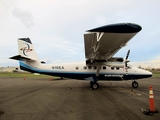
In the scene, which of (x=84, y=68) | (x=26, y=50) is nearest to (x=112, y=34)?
(x=84, y=68)

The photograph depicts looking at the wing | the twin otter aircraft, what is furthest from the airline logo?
the wing

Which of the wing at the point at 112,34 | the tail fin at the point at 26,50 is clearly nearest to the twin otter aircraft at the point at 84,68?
the tail fin at the point at 26,50

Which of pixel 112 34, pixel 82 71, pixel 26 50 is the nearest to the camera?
pixel 112 34

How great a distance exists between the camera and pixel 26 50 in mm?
14320

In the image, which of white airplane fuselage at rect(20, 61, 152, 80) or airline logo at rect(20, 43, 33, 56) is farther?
airline logo at rect(20, 43, 33, 56)

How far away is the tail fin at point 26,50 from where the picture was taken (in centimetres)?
1415

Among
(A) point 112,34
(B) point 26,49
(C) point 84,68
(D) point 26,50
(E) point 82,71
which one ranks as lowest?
(E) point 82,71

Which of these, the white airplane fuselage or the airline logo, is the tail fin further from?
the white airplane fuselage

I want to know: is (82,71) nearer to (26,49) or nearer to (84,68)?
(84,68)

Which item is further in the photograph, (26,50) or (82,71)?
(26,50)

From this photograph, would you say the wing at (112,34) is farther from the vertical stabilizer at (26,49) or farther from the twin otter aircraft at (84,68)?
the vertical stabilizer at (26,49)

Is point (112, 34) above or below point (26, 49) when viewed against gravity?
below

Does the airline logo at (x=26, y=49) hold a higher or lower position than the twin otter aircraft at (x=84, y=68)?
higher

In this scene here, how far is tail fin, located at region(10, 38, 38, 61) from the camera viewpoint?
557 inches
